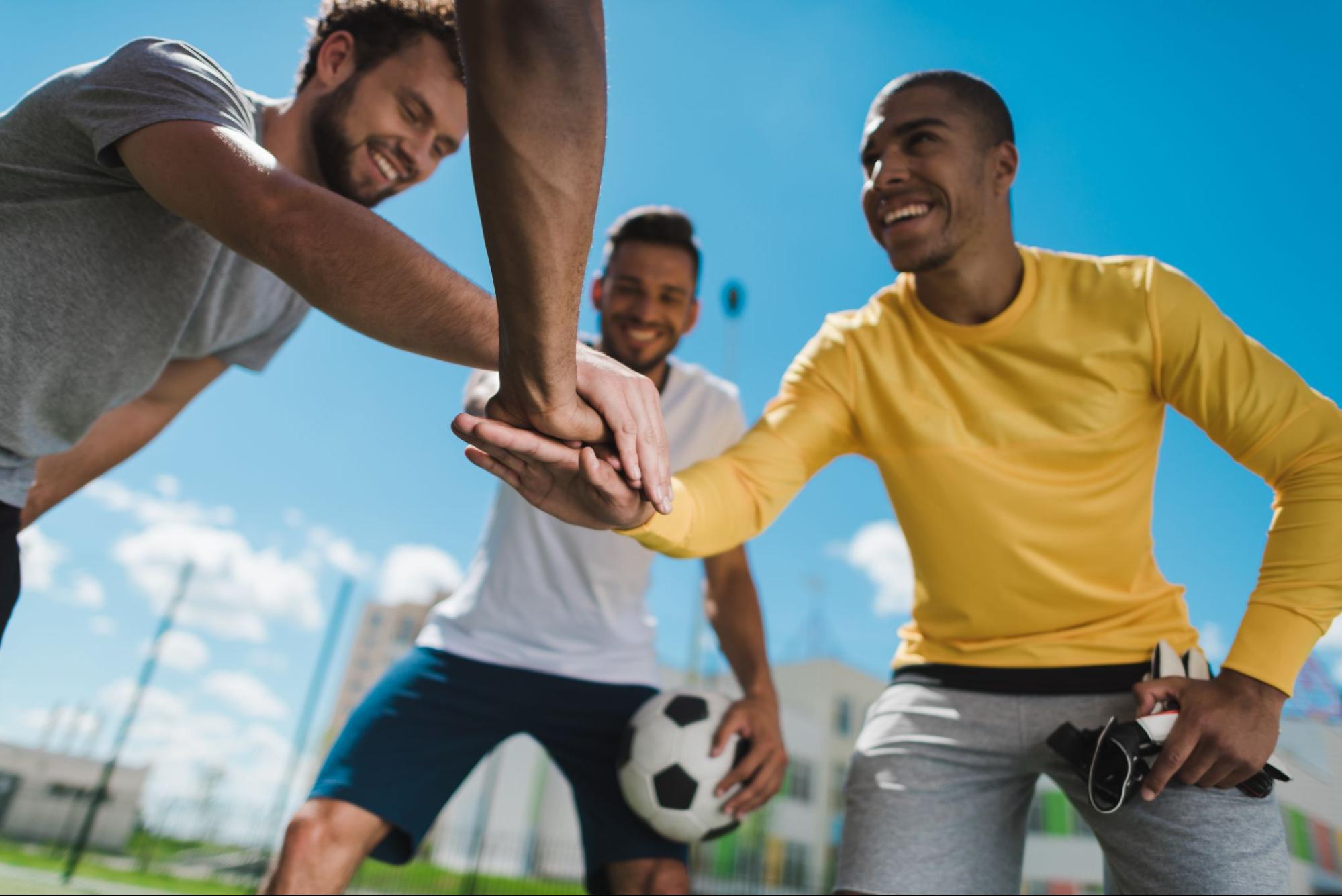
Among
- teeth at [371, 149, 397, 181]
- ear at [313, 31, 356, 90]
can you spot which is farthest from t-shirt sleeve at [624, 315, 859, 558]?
ear at [313, 31, 356, 90]

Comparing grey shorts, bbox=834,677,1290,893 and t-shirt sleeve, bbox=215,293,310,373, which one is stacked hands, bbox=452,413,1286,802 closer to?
grey shorts, bbox=834,677,1290,893

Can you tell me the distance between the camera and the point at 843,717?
38312 mm

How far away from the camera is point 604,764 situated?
328cm

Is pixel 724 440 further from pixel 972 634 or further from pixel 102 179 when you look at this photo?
pixel 102 179

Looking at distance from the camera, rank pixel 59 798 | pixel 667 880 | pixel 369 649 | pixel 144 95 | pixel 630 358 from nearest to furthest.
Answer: pixel 144 95, pixel 667 880, pixel 630 358, pixel 59 798, pixel 369 649

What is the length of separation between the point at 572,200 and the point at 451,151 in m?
2.37

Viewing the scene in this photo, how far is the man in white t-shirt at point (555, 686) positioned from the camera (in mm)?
3033

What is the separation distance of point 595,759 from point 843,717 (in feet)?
123

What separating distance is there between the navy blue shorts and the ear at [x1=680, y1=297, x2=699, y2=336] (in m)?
1.63

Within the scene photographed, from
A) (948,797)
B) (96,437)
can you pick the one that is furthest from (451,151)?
(948,797)

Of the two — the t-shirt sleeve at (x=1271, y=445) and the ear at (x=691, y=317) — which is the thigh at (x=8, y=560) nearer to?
the ear at (x=691, y=317)

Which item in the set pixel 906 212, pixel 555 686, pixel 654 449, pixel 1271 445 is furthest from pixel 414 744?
pixel 1271 445

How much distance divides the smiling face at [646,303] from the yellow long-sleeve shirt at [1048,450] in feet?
4.15

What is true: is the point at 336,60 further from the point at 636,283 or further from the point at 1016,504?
the point at 1016,504
